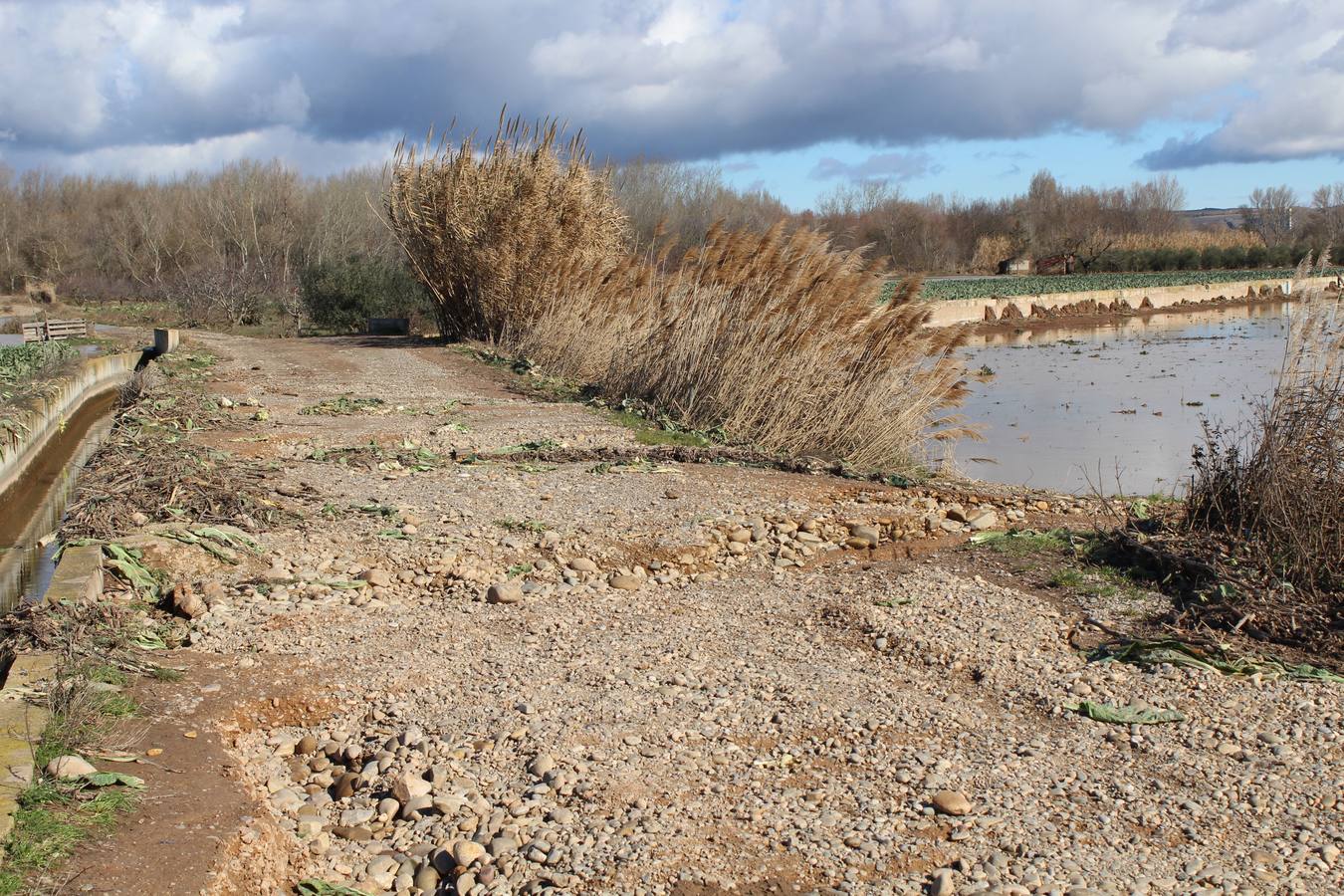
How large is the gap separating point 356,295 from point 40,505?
1664cm

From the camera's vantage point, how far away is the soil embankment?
3.18 metres

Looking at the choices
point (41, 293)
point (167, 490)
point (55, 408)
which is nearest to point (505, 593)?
point (167, 490)

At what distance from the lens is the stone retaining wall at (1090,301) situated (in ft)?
117

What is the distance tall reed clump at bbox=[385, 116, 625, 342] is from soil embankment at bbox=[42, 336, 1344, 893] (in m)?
11.0

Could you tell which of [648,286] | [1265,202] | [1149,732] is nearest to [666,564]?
[1149,732]

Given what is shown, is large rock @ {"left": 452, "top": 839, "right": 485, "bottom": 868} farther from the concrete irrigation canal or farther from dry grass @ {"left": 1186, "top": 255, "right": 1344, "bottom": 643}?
dry grass @ {"left": 1186, "top": 255, "right": 1344, "bottom": 643}

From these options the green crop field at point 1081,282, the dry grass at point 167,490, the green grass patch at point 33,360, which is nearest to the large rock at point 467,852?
the dry grass at point 167,490

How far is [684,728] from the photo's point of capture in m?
4.04

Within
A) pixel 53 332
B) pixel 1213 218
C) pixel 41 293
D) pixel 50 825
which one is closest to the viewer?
pixel 50 825

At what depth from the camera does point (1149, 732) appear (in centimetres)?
393

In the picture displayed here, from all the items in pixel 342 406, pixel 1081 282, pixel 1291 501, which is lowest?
pixel 1291 501

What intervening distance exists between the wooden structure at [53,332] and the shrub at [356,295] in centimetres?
502

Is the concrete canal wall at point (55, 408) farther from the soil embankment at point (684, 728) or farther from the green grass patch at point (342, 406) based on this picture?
the soil embankment at point (684, 728)

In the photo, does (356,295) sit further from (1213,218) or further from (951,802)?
(1213,218)
